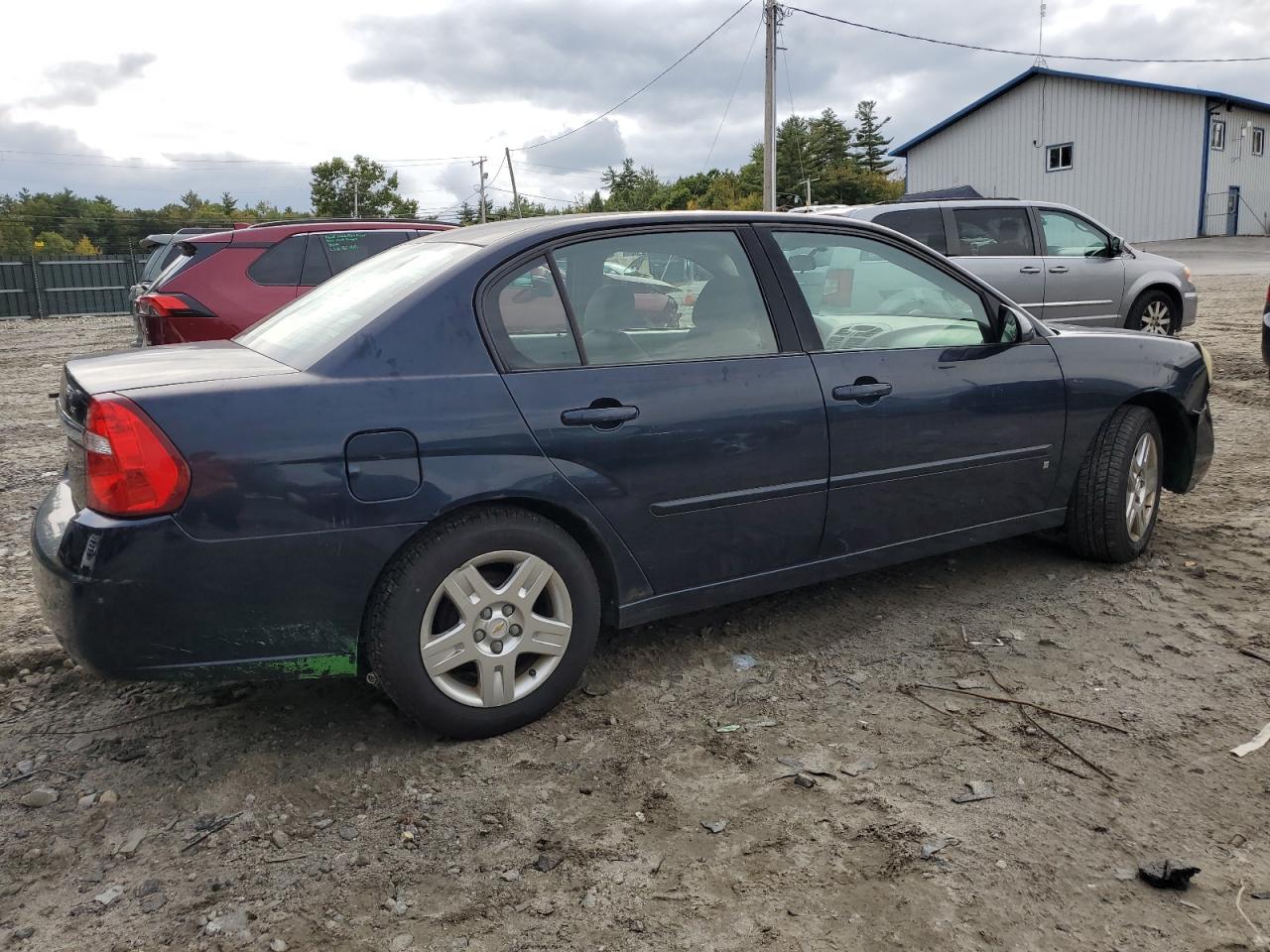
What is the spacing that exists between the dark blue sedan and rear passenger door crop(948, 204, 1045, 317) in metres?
6.07

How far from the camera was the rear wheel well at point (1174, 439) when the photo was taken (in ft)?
15.5

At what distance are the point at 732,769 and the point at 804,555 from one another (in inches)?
38.4

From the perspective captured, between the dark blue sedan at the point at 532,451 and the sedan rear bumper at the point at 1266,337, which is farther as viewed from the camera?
the sedan rear bumper at the point at 1266,337

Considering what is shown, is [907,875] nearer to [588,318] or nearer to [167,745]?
[588,318]

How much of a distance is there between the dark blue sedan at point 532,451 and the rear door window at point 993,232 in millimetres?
6143

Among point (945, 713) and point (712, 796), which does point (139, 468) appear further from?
point (945, 713)

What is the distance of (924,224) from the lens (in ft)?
33.0

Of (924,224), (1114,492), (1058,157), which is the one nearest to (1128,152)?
(1058,157)

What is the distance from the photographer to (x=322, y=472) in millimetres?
2832

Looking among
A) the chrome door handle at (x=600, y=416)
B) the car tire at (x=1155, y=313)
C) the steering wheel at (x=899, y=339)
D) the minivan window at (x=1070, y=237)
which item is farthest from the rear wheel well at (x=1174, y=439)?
the car tire at (x=1155, y=313)

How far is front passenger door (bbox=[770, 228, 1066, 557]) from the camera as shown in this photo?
3.77m

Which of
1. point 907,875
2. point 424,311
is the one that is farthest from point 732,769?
point 424,311

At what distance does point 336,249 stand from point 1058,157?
37166mm

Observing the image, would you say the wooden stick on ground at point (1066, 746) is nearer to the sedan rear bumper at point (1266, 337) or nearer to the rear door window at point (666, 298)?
the rear door window at point (666, 298)
